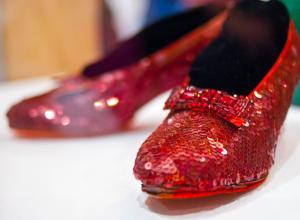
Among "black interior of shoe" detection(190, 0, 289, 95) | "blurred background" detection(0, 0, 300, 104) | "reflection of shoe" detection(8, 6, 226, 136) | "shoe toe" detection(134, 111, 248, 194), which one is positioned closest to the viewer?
"shoe toe" detection(134, 111, 248, 194)

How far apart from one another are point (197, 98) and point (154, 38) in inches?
12.0

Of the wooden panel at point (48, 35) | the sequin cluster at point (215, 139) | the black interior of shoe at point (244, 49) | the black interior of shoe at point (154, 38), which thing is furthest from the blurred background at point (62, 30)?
the sequin cluster at point (215, 139)

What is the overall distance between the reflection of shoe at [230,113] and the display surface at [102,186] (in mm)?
19

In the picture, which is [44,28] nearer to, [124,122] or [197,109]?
[124,122]

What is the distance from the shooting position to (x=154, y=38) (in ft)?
2.47

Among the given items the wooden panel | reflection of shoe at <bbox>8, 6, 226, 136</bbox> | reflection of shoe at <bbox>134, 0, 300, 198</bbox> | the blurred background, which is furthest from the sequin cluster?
the wooden panel

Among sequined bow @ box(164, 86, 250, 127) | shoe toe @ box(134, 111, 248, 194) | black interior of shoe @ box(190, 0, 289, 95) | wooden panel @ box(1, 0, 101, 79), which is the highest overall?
black interior of shoe @ box(190, 0, 289, 95)

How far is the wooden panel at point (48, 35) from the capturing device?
133 centimetres

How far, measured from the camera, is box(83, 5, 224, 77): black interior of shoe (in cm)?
73

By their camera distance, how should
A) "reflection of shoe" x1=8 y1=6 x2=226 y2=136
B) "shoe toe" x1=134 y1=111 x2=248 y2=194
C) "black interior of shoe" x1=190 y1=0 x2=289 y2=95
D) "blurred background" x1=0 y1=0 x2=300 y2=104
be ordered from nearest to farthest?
"shoe toe" x1=134 y1=111 x2=248 y2=194 < "black interior of shoe" x1=190 y1=0 x2=289 y2=95 < "reflection of shoe" x1=8 y1=6 x2=226 y2=136 < "blurred background" x1=0 y1=0 x2=300 y2=104

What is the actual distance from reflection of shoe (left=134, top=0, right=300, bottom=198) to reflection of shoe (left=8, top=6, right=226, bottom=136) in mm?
125

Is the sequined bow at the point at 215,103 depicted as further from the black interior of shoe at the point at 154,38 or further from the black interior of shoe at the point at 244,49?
the black interior of shoe at the point at 154,38

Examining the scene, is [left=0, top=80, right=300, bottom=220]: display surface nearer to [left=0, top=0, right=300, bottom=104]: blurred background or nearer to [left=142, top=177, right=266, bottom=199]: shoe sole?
Result: [left=142, top=177, right=266, bottom=199]: shoe sole

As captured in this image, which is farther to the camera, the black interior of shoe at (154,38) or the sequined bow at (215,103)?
the black interior of shoe at (154,38)
